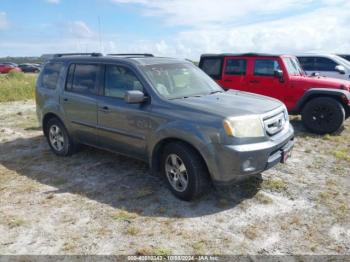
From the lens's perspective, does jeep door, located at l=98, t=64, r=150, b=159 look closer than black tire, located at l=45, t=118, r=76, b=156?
Yes

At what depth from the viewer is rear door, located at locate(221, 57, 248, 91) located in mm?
8445

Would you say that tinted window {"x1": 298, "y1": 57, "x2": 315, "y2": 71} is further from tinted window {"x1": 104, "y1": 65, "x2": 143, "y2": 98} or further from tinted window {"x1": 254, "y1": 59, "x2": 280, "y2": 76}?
tinted window {"x1": 104, "y1": 65, "x2": 143, "y2": 98}

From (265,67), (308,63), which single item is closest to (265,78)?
(265,67)

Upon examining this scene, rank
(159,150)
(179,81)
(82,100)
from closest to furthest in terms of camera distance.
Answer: (159,150) → (179,81) → (82,100)

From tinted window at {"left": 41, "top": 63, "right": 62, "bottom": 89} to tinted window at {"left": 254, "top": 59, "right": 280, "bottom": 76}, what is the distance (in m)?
4.77

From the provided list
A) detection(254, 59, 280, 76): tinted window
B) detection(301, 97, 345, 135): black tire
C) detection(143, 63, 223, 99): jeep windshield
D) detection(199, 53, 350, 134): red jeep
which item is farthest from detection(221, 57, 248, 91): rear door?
detection(143, 63, 223, 99): jeep windshield

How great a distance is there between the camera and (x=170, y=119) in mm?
4113

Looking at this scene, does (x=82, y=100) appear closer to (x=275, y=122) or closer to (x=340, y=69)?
(x=275, y=122)

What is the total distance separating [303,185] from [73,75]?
4.11 meters

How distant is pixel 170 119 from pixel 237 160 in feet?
3.27

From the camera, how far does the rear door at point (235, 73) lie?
8.45 m

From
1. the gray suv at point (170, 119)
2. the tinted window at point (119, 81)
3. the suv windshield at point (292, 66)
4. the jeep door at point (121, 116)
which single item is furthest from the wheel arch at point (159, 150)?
the suv windshield at point (292, 66)

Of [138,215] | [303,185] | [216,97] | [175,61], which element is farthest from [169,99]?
[303,185]

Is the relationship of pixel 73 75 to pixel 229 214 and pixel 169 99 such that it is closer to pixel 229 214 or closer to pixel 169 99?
pixel 169 99
